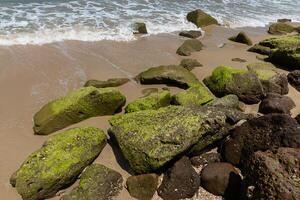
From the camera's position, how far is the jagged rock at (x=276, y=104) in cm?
762

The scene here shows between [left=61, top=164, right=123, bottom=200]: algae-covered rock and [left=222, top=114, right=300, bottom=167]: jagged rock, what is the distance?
182 centimetres

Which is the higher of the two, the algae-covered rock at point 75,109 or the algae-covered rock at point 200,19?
the algae-covered rock at point 75,109

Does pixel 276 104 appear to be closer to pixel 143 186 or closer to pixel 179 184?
pixel 179 184

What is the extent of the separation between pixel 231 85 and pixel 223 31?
569cm

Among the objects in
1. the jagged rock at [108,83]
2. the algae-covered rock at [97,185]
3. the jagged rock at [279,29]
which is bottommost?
the jagged rock at [279,29]

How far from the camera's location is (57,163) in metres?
5.73

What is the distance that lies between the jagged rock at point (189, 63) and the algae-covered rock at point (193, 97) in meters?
2.05

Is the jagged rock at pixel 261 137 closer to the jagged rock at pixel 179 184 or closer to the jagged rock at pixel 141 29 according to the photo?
the jagged rock at pixel 179 184

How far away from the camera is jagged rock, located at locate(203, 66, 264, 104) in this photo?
324 inches

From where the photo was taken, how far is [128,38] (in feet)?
39.1

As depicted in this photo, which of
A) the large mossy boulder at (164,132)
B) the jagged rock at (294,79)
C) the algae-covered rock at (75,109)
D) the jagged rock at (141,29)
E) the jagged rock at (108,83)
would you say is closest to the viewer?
the large mossy boulder at (164,132)

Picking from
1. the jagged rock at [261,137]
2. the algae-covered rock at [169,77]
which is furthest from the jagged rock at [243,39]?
the jagged rock at [261,137]

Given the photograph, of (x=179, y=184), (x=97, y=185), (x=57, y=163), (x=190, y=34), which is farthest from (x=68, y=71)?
(x=190, y=34)

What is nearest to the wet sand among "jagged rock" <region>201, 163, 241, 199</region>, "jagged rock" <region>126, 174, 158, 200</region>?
"jagged rock" <region>126, 174, 158, 200</region>
